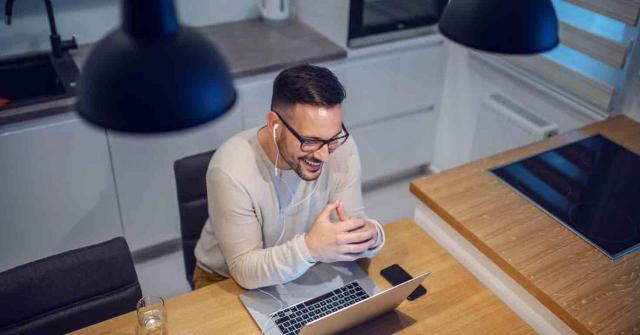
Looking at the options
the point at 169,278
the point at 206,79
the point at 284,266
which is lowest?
the point at 169,278

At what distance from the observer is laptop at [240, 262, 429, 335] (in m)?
1.38

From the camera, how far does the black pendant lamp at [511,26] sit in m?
1.37

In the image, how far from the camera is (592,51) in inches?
97.3

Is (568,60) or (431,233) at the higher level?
(568,60)

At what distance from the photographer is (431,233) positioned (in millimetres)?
1938

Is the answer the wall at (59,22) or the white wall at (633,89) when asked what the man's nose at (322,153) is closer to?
the wall at (59,22)

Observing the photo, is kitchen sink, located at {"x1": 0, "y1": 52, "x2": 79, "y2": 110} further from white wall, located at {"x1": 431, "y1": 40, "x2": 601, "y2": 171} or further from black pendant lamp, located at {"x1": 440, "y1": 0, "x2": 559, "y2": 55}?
white wall, located at {"x1": 431, "y1": 40, "x2": 601, "y2": 171}

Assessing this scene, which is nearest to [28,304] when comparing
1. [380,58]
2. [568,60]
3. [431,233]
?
[431,233]

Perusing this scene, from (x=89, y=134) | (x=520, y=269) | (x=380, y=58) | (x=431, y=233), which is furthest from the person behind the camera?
(x=380, y=58)

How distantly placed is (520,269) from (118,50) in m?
A: 1.20

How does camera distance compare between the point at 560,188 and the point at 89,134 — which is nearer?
the point at 560,188

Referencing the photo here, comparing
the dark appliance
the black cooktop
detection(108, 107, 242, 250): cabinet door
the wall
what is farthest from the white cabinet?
the black cooktop

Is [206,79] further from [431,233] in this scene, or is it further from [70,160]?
[70,160]

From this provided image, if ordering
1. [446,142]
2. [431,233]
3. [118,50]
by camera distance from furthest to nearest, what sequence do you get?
[446,142] → [431,233] → [118,50]
